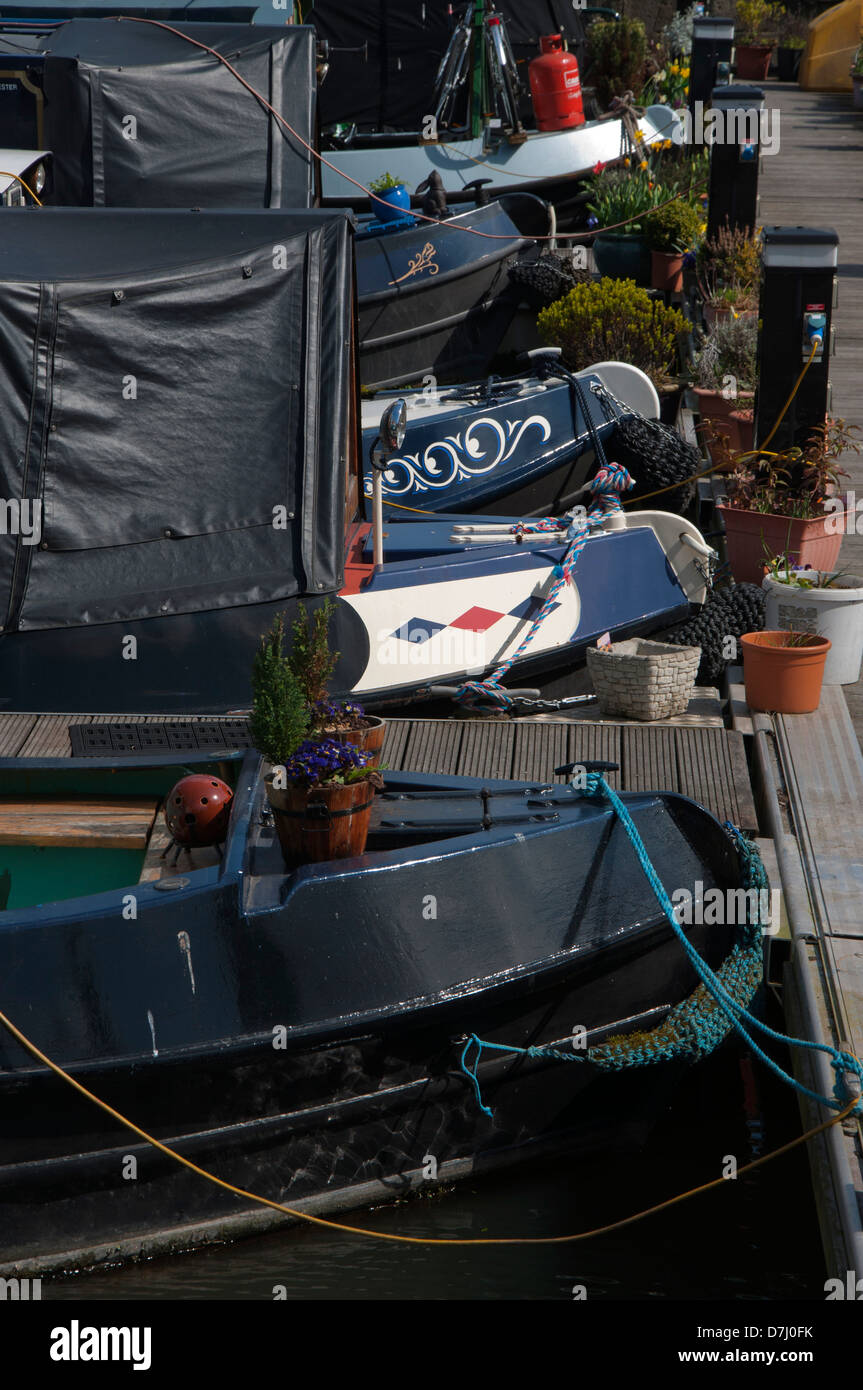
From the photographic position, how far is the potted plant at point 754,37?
2752 cm

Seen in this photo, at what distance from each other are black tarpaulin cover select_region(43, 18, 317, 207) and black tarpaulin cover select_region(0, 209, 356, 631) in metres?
4.29

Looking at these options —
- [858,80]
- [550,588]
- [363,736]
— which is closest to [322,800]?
[363,736]

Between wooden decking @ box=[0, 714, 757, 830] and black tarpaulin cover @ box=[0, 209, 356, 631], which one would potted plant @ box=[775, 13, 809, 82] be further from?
wooden decking @ box=[0, 714, 757, 830]

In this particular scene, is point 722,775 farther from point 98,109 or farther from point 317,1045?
point 98,109

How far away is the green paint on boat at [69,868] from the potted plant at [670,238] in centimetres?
1194

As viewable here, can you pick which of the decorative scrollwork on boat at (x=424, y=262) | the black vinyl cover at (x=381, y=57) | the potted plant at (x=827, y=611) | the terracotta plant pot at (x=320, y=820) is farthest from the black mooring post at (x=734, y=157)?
the terracotta plant pot at (x=320, y=820)

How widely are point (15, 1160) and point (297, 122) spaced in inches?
339

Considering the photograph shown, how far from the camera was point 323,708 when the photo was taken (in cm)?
476

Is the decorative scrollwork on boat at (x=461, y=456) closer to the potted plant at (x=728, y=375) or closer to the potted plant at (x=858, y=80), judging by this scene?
the potted plant at (x=728, y=375)

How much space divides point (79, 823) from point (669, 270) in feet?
39.3

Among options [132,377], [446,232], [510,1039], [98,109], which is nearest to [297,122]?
[98,109]

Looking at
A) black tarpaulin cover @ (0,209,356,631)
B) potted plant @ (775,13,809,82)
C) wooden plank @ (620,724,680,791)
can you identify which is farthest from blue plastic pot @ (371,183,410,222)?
potted plant @ (775,13,809,82)

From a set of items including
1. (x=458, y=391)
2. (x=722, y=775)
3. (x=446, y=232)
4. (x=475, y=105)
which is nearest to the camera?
(x=722, y=775)

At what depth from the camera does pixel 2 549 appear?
6.24 meters
